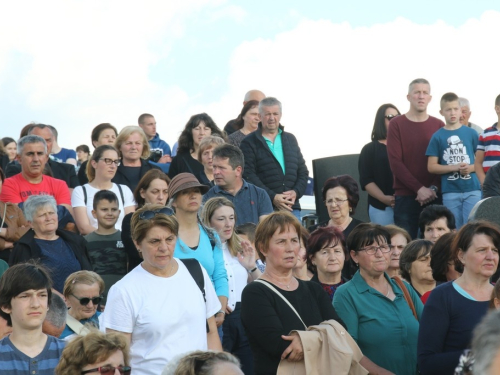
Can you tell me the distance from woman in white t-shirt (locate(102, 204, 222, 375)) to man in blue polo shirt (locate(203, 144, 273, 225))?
2.97m

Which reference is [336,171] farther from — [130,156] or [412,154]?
[130,156]

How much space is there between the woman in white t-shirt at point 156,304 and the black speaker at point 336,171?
5318 mm

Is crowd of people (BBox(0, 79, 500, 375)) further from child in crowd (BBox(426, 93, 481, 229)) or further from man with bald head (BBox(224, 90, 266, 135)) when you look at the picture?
man with bald head (BBox(224, 90, 266, 135))

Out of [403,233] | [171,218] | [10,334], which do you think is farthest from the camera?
[403,233]

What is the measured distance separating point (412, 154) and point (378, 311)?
15.4 feet

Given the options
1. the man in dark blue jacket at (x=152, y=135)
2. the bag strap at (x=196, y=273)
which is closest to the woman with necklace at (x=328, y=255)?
the bag strap at (x=196, y=273)

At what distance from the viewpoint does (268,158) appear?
10250 mm

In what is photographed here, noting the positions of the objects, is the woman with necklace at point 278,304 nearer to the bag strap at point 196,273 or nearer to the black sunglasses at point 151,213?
the bag strap at point 196,273

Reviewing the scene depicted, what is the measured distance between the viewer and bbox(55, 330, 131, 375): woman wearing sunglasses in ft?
14.3

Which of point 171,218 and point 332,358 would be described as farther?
point 171,218

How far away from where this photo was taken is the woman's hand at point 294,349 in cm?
534

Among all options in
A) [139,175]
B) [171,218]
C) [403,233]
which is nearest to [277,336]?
[171,218]

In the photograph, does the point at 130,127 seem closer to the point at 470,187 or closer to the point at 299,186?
the point at 299,186

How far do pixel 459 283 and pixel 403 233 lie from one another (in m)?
2.34
